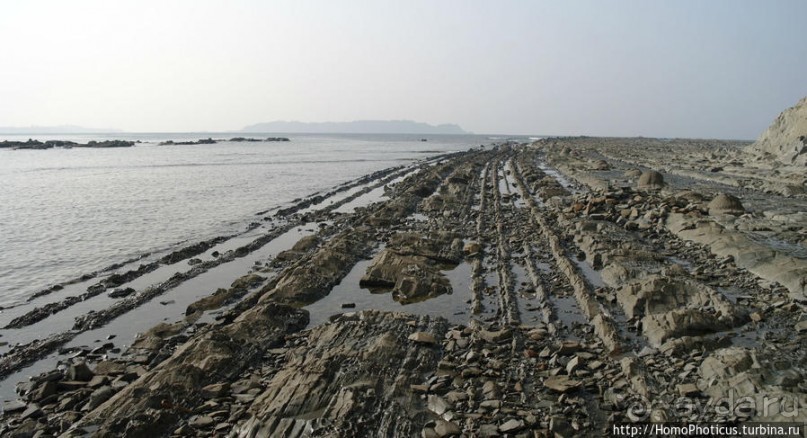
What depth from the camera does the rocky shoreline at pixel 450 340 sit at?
21.6ft

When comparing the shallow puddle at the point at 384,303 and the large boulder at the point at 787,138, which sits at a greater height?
the large boulder at the point at 787,138

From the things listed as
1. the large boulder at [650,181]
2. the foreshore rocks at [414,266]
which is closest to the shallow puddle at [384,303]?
the foreshore rocks at [414,266]

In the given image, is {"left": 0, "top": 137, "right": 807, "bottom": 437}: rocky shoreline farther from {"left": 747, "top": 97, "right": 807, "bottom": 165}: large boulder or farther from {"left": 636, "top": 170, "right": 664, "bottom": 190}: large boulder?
{"left": 747, "top": 97, "right": 807, "bottom": 165}: large boulder

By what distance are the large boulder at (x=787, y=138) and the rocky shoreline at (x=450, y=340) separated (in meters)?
26.3

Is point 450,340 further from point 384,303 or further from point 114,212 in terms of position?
point 114,212

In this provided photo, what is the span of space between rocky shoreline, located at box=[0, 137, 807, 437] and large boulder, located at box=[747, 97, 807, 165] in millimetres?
26260

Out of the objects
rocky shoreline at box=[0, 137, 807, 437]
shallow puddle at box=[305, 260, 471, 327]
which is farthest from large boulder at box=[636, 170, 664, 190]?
shallow puddle at box=[305, 260, 471, 327]

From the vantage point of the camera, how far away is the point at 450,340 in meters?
9.09

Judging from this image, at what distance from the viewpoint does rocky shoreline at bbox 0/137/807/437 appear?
658cm

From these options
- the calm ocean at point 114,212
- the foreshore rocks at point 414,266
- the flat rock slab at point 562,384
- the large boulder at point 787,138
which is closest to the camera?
the flat rock slab at point 562,384

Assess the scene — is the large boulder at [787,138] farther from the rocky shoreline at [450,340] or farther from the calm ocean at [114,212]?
the calm ocean at [114,212]

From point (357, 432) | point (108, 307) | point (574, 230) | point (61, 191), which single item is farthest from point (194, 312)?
point (61, 191)

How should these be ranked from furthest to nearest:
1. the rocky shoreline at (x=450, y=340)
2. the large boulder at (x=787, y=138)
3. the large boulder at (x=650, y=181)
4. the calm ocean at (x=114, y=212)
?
the large boulder at (x=787, y=138)
the large boulder at (x=650, y=181)
the calm ocean at (x=114, y=212)
the rocky shoreline at (x=450, y=340)

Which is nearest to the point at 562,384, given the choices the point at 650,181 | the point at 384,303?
the point at 384,303
